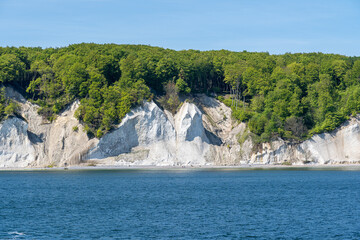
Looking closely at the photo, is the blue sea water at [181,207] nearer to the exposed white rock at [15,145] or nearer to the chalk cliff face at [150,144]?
the exposed white rock at [15,145]

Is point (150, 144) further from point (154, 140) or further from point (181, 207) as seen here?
point (181, 207)

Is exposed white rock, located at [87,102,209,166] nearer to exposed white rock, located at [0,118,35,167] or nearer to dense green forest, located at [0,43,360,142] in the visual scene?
dense green forest, located at [0,43,360,142]

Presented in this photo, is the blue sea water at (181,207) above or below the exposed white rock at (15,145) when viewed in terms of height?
below

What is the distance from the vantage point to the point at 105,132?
10394cm

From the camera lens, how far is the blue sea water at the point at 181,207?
40.3m

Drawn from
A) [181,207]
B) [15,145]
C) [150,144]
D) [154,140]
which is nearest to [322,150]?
[154,140]

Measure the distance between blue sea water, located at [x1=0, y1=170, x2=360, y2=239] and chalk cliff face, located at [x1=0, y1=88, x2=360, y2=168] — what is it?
56.1ft

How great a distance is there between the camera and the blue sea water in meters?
40.3

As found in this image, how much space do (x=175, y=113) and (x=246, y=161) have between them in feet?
60.3

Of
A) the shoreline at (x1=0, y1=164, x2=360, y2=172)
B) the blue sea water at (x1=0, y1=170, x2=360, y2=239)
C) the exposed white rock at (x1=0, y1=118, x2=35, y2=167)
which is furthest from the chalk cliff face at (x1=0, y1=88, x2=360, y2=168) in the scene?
the blue sea water at (x1=0, y1=170, x2=360, y2=239)

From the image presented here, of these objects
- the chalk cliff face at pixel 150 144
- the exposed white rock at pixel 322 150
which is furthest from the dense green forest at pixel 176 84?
the chalk cliff face at pixel 150 144

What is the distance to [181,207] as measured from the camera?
5303cm

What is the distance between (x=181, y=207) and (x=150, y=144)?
178 ft

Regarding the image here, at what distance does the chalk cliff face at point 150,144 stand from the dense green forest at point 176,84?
2177 mm
